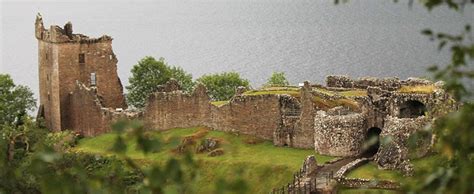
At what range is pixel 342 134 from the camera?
142 feet

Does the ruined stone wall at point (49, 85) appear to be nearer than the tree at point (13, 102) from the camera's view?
Yes

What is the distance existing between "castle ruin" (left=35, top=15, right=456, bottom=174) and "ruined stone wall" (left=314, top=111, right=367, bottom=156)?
0.04 meters

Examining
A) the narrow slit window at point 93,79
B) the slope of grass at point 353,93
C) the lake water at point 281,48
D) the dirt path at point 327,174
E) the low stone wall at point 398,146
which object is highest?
the lake water at point 281,48

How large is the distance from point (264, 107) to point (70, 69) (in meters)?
13.6

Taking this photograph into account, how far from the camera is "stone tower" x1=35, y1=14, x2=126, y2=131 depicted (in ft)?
186

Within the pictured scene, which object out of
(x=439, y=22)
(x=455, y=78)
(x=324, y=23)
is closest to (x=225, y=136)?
(x=455, y=78)

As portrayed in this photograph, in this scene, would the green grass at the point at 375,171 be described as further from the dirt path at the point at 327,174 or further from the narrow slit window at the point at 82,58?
the narrow slit window at the point at 82,58

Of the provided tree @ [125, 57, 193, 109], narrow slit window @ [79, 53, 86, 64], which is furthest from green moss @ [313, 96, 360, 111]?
tree @ [125, 57, 193, 109]

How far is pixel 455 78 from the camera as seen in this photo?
1120 cm

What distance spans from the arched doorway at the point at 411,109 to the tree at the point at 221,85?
85.4ft

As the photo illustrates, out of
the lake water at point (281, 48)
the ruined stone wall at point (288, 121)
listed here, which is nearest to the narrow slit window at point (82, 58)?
the ruined stone wall at point (288, 121)

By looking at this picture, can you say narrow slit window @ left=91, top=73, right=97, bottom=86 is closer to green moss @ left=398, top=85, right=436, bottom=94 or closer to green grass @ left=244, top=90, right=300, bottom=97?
green grass @ left=244, top=90, right=300, bottom=97

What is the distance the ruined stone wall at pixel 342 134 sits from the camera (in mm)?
43250

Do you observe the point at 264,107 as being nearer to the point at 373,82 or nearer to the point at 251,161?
the point at 251,161
